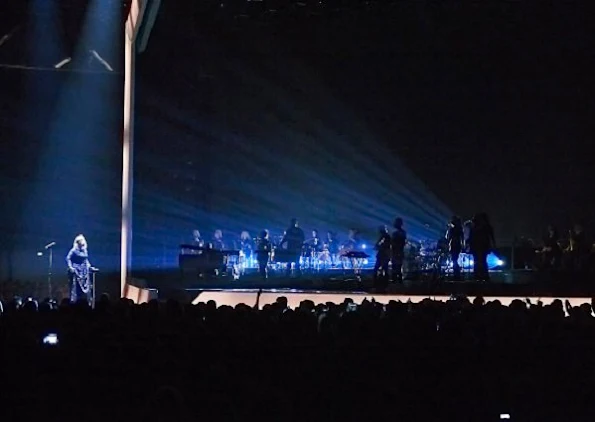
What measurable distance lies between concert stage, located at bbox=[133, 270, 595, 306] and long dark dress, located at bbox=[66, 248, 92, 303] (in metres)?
1.07

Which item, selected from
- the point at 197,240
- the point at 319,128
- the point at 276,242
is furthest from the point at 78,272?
the point at 319,128

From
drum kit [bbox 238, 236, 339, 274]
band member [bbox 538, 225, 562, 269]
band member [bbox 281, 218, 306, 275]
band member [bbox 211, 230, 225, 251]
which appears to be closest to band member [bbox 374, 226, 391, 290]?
band member [bbox 281, 218, 306, 275]

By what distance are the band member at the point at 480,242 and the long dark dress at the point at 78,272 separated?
660cm

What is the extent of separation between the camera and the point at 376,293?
13.0 meters

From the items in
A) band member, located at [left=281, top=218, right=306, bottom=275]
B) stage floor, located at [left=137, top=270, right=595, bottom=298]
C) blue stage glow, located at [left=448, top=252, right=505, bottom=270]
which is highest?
Answer: band member, located at [left=281, top=218, right=306, bottom=275]

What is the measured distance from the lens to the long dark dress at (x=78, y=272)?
14.5m

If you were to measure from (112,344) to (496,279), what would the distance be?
31.8 ft

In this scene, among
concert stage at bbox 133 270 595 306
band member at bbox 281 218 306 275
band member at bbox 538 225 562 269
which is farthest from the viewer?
band member at bbox 281 218 306 275

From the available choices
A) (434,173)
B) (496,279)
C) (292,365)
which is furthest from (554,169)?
(292,365)

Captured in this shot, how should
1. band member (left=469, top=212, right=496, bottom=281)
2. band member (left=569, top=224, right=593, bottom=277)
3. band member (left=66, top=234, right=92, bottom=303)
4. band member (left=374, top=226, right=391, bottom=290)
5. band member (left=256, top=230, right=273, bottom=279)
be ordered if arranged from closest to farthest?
band member (left=469, top=212, right=496, bottom=281) → band member (left=374, top=226, right=391, bottom=290) → band member (left=66, top=234, right=92, bottom=303) → band member (left=569, top=224, right=593, bottom=277) → band member (left=256, top=230, right=273, bottom=279)

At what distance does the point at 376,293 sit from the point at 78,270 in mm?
5227

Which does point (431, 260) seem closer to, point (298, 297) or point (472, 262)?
point (472, 262)

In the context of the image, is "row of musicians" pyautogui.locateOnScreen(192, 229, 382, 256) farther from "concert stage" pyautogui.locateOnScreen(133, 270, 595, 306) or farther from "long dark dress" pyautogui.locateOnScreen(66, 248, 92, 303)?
"long dark dress" pyautogui.locateOnScreen(66, 248, 92, 303)

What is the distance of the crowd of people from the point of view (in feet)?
16.1
